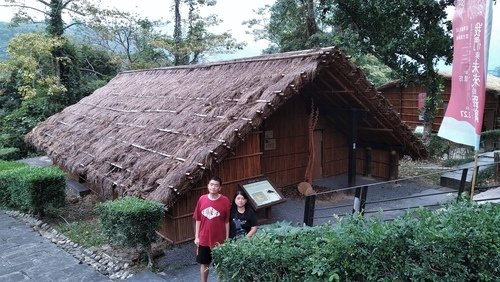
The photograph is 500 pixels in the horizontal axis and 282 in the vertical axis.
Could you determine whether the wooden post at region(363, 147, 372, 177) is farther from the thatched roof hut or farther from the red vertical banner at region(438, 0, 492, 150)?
the thatched roof hut

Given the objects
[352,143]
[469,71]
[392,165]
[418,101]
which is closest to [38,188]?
[352,143]

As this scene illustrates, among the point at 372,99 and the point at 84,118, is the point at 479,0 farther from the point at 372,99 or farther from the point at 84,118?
the point at 84,118

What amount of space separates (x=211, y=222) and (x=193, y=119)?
4283 mm

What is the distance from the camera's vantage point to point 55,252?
25.0ft

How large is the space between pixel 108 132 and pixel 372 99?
7.84 meters

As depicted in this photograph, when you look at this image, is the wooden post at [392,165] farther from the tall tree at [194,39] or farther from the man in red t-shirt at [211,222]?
the tall tree at [194,39]

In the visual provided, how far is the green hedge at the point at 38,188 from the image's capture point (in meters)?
9.25

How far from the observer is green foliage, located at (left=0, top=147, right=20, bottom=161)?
1702 cm

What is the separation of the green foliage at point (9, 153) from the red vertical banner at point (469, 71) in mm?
18238

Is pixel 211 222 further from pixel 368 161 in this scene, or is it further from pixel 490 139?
pixel 490 139

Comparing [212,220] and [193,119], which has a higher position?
[193,119]

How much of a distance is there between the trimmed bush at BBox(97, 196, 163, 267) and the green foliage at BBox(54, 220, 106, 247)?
169cm

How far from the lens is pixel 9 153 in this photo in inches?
685

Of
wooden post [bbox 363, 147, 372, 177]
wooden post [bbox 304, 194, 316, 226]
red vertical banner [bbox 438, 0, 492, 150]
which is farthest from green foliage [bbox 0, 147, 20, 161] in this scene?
red vertical banner [bbox 438, 0, 492, 150]
